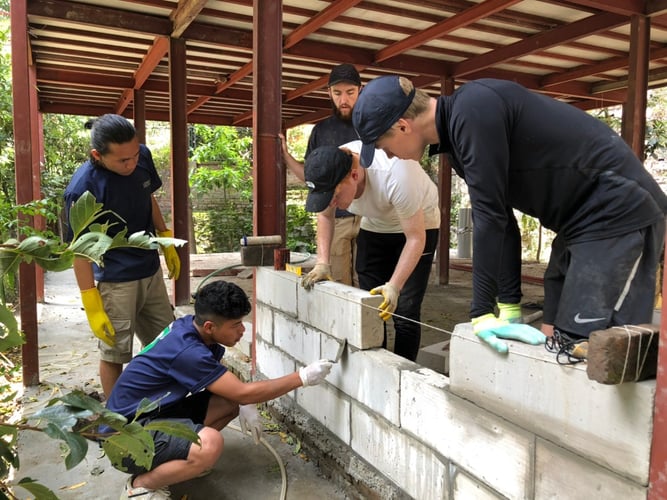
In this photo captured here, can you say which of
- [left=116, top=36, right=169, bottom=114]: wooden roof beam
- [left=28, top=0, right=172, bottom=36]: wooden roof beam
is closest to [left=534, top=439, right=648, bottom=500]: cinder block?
[left=28, top=0, right=172, bottom=36]: wooden roof beam

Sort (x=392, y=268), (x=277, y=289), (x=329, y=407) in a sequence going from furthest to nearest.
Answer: (x=277, y=289) → (x=392, y=268) → (x=329, y=407)

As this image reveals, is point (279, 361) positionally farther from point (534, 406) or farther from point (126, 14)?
point (126, 14)

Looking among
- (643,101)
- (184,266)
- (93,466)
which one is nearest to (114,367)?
(93,466)

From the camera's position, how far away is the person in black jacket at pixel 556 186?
1527mm

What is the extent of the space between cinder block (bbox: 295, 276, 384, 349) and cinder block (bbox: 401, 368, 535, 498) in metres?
0.31

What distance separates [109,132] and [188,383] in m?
1.43

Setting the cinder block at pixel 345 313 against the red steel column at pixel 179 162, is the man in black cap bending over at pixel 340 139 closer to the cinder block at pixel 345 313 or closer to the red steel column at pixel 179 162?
the cinder block at pixel 345 313

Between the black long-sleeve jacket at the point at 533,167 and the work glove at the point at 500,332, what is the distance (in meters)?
0.03

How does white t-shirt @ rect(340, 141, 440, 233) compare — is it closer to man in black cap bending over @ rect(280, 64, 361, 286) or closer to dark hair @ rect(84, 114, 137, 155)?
man in black cap bending over @ rect(280, 64, 361, 286)

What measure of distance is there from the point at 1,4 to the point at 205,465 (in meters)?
15.4

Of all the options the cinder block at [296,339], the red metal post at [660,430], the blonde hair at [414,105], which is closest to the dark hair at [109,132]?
the cinder block at [296,339]

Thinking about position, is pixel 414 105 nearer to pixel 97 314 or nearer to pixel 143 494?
pixel 143 494

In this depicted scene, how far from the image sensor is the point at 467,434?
1814mm

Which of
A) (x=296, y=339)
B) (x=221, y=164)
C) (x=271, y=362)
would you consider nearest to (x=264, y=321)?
(x=271, y=362)
